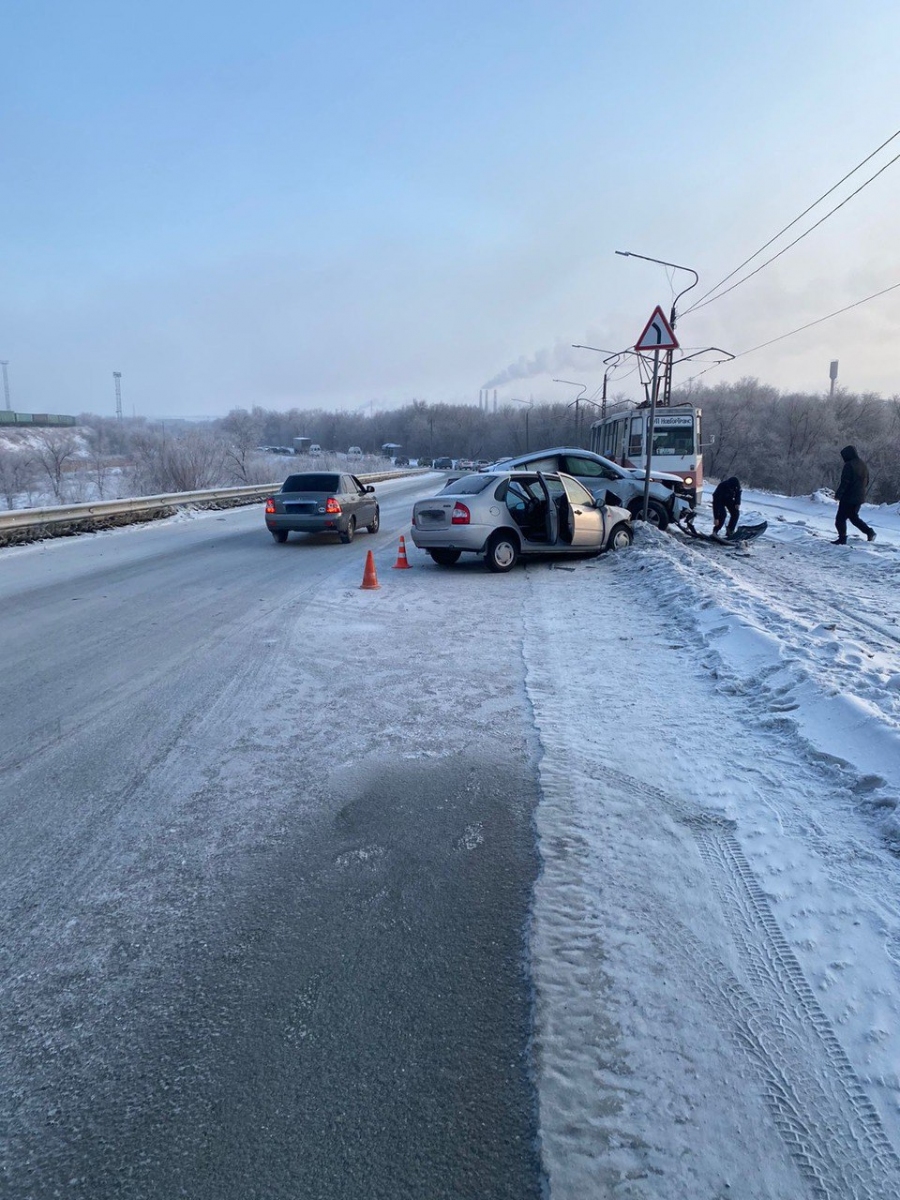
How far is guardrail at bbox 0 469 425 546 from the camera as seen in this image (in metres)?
16.8

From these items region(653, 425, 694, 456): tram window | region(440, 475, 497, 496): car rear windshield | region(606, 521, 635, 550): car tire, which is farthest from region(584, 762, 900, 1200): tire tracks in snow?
region(653, 425, 694, 456): tram window

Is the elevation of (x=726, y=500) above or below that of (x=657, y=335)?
below

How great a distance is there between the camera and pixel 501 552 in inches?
511

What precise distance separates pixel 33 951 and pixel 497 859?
2.05 meters

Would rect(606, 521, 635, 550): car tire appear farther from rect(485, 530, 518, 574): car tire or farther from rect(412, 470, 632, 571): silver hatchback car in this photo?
rect(485, 530, 518, 574): car tire

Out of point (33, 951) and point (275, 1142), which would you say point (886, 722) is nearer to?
point (275, 1142)

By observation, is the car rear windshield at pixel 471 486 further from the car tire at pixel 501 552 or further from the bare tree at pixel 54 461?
the bare tree at pixel 54 461

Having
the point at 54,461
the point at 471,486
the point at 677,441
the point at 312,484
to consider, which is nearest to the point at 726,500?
the point at 471,486

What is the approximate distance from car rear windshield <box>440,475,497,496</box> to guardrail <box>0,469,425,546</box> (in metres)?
9.60

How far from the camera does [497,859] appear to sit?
3.79 m

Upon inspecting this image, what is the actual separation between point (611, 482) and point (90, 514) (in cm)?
1296

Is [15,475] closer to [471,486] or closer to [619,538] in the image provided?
[471,486]

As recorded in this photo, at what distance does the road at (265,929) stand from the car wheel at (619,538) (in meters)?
7.61

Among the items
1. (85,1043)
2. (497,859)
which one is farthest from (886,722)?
(85,1043)
